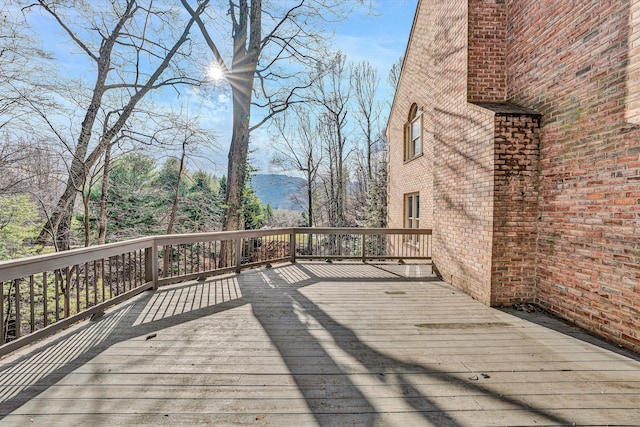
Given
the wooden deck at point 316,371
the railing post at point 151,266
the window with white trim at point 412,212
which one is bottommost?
the wooden deck at point 316,371

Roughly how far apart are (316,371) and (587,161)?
12.0 feet

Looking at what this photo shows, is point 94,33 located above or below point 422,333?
above

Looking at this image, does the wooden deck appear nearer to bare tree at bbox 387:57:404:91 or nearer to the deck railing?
the deck railing

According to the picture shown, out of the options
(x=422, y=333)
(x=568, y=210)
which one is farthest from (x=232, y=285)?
(x=568, y=210)

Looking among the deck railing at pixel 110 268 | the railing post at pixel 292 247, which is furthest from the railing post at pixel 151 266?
the railing post at pixel 292 247

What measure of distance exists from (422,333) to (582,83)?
3357 millimetres

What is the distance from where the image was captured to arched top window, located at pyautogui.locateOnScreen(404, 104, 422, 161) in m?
8.05

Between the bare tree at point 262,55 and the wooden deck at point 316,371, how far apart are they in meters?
5.64

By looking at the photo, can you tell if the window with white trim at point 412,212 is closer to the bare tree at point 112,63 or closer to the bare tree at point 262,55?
the bare tree at point 262,55

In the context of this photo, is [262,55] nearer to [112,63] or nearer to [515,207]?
[112,63]

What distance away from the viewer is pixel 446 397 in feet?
6.52

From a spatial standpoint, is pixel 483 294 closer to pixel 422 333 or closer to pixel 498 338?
pixel 498 338

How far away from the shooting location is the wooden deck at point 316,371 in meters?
1.82

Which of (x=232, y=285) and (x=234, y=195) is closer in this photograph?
(x=232, y=285)
